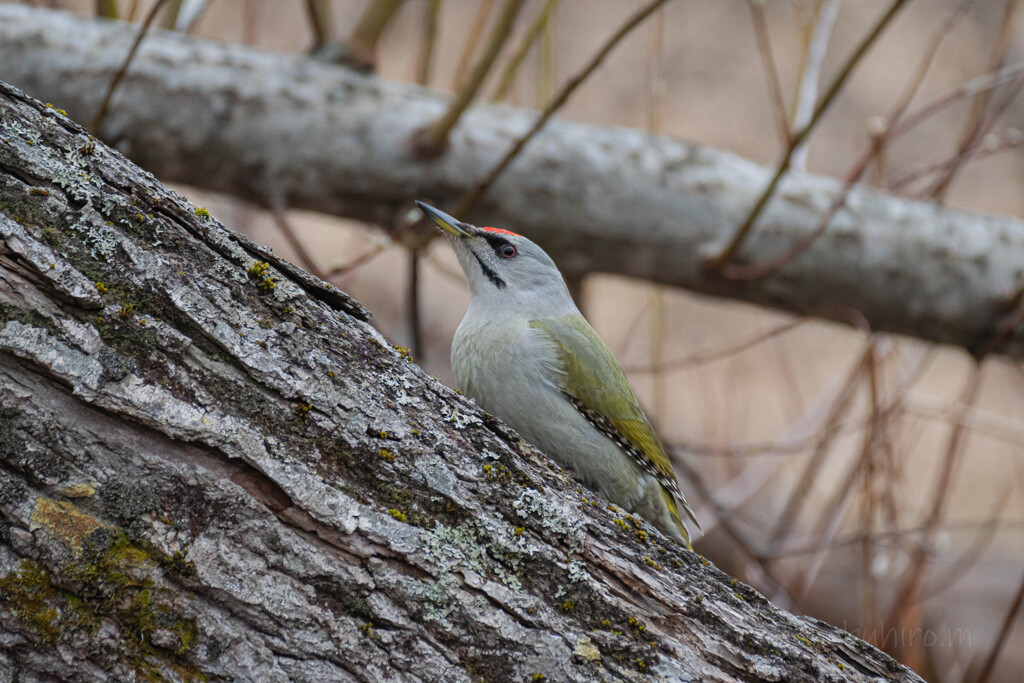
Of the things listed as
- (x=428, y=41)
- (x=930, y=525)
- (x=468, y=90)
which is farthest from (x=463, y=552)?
(x=428, y=41)

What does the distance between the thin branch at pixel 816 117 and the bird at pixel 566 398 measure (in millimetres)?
1154

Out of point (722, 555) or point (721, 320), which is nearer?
point (722, 555)

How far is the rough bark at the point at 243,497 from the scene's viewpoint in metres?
1.78

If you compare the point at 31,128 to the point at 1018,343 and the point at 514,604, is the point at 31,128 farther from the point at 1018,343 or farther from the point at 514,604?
the point at 1018,343

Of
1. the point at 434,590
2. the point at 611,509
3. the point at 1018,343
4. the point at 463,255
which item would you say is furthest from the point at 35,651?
the point at 1018,343

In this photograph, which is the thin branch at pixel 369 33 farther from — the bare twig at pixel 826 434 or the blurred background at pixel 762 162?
the bare twig at pixel 826 434

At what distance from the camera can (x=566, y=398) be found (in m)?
3.36

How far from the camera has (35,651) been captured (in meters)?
1.74

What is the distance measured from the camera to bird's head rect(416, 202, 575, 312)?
12.5ft

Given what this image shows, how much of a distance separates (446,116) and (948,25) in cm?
271

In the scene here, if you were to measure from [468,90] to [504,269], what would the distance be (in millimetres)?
1008

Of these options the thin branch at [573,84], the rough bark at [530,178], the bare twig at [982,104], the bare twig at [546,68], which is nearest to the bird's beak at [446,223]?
the thin branch at [573,84]

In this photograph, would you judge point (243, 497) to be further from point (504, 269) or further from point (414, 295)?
point (414, 295)

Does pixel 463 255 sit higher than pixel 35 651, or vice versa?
pixel 463 255
